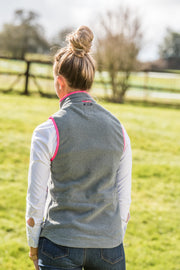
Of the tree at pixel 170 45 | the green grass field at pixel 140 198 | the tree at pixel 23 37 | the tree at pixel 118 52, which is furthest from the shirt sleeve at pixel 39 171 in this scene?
the tree at pixel 170 45

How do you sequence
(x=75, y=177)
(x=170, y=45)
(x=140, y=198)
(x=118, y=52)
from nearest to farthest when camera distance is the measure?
1. (x=75, y=177)
2. (x=140, y=198)
3. (x=118, y=52)
4. (x=170, y=45)

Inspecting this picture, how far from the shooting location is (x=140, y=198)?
5.29m

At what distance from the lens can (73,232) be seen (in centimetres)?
156

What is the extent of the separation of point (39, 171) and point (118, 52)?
53.7 feet

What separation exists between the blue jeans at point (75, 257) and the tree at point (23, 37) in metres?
54.5

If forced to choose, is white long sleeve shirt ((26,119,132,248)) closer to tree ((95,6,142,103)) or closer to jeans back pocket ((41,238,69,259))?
jeans back pocket ((41,238,69,259))

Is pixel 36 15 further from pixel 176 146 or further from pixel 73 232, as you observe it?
pixel 73 232

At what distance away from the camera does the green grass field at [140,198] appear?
12.1 ft

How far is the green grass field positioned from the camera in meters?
3.68

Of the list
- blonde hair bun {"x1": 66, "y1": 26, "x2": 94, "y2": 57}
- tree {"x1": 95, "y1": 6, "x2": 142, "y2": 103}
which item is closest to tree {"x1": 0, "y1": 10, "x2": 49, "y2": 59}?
tree {"x1": 95, "y1": 6, "x2": 142, "y2": 103}

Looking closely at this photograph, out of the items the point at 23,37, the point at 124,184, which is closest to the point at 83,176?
the point at 124,184

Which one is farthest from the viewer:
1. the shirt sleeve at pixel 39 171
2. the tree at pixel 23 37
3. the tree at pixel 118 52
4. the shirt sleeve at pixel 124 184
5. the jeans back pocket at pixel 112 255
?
the tree at pixel 23 37

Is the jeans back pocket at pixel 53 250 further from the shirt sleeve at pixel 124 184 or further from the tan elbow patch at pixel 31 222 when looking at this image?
the shirt sleeve at pixel 124 184

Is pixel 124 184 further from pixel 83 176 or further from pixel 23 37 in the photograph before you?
pixel 23 37
